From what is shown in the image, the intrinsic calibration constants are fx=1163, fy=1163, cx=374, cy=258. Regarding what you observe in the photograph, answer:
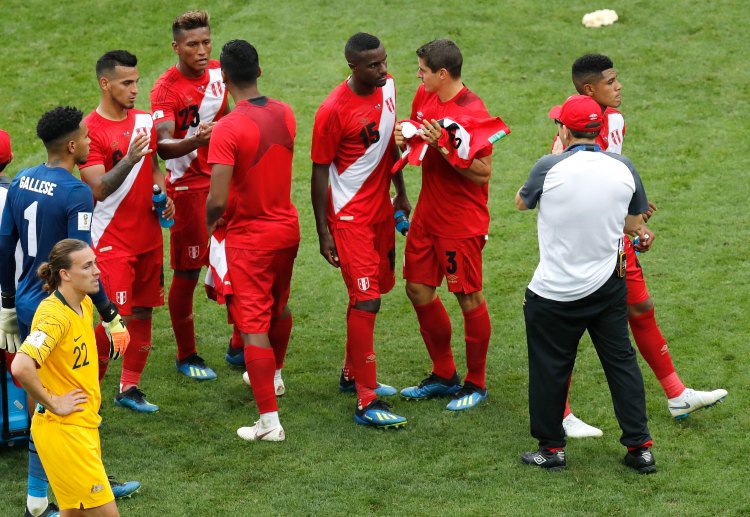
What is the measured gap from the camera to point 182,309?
8.62 metres

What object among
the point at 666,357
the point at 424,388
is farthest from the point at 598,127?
the point at 424,388

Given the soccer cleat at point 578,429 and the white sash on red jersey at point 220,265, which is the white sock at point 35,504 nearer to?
the white sash on red jersey at point 220,265

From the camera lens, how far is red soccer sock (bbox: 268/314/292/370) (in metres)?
8.06

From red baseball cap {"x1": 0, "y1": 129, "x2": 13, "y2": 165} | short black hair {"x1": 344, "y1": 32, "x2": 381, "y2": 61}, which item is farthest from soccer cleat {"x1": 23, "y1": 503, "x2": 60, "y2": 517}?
short black hair {"x1": 344, "y1": 32, "x2": 381, "y2": 61}

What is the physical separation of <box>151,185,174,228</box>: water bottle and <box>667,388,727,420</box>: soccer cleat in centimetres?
356

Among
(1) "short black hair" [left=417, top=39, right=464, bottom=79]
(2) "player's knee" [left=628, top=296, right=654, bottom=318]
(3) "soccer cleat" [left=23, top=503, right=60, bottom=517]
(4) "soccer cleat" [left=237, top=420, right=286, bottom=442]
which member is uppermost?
(1) "short black hair" [left=417, top=39, right=464, bottom=79]

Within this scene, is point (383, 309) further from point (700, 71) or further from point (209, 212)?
point (700, 71)

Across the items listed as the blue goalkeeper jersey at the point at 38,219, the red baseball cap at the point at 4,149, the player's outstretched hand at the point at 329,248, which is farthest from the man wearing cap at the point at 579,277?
the red baseball cap at the point at 4,149

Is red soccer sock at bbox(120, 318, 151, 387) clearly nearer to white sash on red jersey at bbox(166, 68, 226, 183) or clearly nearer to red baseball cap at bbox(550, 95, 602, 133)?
white sash on red jersey at bbox(166, 68, 226, 183)

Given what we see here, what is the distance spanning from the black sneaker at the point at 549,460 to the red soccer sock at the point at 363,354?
50.1 inches

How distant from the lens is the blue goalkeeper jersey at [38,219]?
6.55 m

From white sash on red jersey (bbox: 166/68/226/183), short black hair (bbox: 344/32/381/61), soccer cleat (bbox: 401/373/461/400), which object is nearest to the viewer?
short black hair (bbox: 344/32/381/61)

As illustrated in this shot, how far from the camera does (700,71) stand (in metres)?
13.8

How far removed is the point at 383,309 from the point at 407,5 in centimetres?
724
